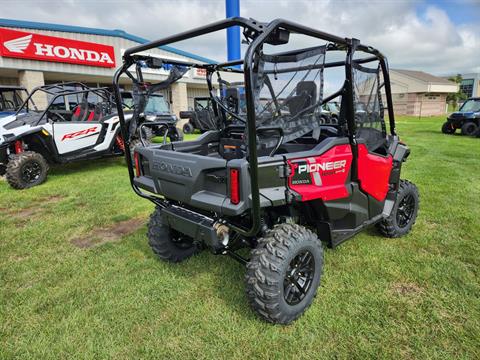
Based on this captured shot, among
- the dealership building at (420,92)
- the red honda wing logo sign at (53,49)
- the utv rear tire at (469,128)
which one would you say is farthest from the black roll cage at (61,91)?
the dealership building at (420,92)

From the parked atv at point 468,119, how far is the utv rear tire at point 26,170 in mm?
16155

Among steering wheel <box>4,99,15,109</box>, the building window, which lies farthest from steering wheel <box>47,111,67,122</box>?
the building window

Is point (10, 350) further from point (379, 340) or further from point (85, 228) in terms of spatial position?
point (379, 340)

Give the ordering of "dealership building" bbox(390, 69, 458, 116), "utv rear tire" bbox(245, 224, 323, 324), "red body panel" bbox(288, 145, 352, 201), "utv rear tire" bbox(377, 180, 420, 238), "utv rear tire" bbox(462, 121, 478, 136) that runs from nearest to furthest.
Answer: "utv rear tire" bbox(245, 224, 323, 324) → "red body panel" bbox(288, 145, 352, 201) → "utv rear tire" bbox(377, 180, 420, 238) → "utv rear tire" bbox(462, 121, 478, 136) → "dealership building" bbox(390, 69, 458, 116)

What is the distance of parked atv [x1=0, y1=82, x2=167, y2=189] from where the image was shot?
6414 millimetres

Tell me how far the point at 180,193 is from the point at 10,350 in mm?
Result: 1550

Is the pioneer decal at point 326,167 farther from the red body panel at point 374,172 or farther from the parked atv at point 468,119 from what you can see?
the parked atv at point 468,119

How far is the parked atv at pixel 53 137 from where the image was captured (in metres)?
6.41

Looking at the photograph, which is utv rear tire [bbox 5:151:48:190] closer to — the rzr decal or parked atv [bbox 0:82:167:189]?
parked atv [bbox 0:82:167:189]

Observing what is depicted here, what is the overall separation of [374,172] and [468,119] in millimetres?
14707

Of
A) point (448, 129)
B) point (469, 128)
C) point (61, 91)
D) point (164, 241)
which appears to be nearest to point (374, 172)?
point (164, 241)

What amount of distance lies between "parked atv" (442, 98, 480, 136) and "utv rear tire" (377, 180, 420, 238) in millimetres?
13265

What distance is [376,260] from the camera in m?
3.25

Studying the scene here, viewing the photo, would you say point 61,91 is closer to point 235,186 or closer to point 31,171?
point 31,171
